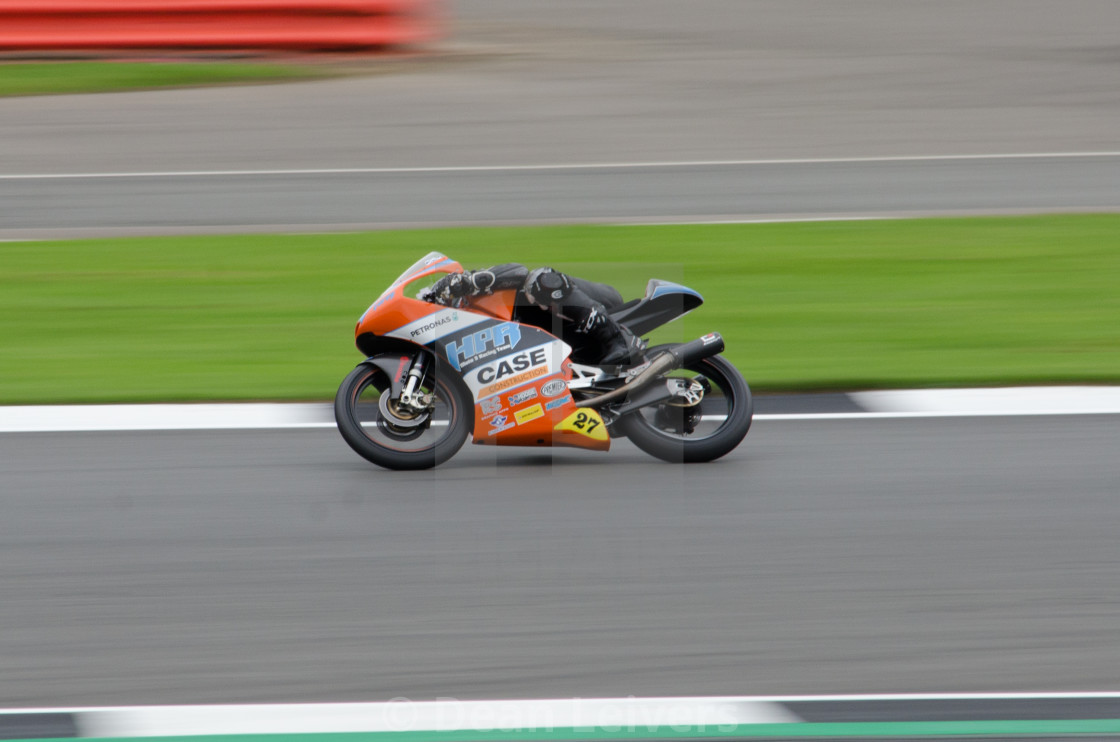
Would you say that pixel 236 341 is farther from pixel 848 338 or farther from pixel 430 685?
pixel 430 685

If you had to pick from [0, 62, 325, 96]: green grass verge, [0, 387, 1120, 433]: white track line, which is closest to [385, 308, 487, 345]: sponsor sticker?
[0, 387, 1120, 433]: white track line

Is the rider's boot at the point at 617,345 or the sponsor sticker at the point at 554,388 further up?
the rider's boot at the point at 617,345

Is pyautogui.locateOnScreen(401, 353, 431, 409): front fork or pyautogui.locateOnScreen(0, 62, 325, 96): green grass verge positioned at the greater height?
pyautogui.locateOnScreen(0, 62, 325, 96): green grass verge

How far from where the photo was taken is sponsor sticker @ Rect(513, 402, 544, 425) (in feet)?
21.6

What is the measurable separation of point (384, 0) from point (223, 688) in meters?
17.2

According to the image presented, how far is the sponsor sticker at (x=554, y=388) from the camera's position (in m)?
6.58

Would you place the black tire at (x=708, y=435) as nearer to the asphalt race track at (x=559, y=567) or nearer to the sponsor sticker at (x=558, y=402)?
the asphalt race track at (x=559, y=567)

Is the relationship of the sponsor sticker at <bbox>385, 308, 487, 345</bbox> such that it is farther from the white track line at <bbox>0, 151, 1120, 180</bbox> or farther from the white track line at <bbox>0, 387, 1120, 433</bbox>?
the white track line at <bbox>0, 151, 1120, 180</bbox>

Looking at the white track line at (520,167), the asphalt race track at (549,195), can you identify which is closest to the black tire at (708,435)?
the asphalt race track at (549,195)

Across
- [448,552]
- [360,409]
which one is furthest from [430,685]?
[360,409]

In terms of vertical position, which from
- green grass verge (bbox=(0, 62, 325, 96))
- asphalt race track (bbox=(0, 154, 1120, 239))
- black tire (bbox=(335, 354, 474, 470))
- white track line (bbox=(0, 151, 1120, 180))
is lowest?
black tire (bbox=(335, 354, 474, 470))

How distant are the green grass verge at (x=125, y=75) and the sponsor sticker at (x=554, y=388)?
46.0 ft

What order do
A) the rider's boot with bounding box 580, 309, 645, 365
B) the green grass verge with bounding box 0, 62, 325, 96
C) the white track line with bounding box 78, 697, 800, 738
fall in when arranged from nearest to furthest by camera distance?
the white track line with bounding box 78, 697, 800, 738
the rider's boot with bounding box 580, 309, 645, 365
the green grass verge with bounding box 0, 62, 325, 96

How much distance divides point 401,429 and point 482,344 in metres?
0.53
